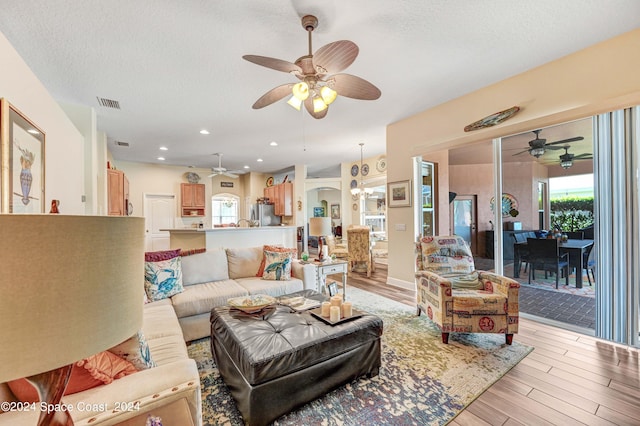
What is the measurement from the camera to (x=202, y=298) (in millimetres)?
2658

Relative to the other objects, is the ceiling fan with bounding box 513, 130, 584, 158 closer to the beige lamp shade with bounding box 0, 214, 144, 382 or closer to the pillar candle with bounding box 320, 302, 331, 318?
the pillar candle with bounding box 320, 302, 331, 318

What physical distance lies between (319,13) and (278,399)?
8.80ft

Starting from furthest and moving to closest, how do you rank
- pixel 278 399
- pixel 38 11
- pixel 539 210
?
pixel 539 210 < pixel 38 11 < pixel 278 399

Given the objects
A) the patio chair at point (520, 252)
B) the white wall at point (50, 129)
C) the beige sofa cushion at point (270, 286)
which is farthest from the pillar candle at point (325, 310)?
the patio chair at point (520, 252)

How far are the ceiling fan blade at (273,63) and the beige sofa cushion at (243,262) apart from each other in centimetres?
238

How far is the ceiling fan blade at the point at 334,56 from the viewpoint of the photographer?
174 cm

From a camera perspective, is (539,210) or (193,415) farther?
(539,210)

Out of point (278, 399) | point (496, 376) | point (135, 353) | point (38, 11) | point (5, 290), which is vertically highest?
point (38, 11)

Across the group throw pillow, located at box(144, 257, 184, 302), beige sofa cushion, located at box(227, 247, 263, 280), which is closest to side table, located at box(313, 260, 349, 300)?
beige sofa cushion, located at box(227, 247, 263, 280)

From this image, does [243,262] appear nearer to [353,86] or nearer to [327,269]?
[327,269]

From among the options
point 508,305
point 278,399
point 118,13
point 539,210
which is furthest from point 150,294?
point 539,210

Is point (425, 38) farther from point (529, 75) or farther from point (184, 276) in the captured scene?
point (184, 276)

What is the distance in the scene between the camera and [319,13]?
6.56 feet

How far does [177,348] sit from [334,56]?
2.24m
